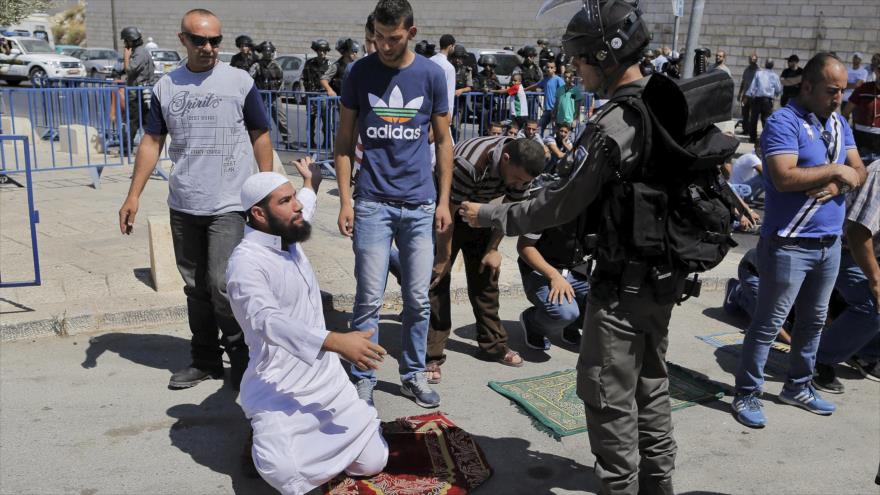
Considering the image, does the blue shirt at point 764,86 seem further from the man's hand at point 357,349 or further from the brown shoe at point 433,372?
the man's hand at point 357,349

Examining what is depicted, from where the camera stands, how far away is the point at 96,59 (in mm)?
32781

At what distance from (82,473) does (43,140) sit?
11765 millimetres

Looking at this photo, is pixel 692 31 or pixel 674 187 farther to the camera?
pixel 692 31

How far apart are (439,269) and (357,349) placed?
1.72m

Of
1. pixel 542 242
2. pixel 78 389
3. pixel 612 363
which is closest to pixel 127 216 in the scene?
pixel 78 389

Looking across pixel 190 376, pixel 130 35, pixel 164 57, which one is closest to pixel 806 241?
pixel 190 376

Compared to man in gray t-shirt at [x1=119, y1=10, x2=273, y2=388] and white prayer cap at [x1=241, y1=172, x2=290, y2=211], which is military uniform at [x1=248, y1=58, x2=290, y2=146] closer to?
man in gray t-shirt at [x1=119, y1=10, x2=273, y2=388]

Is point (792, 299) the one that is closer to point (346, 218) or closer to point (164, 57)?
point (346, 218)

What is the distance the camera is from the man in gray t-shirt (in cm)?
455

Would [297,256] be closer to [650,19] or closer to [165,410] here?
[165,410]

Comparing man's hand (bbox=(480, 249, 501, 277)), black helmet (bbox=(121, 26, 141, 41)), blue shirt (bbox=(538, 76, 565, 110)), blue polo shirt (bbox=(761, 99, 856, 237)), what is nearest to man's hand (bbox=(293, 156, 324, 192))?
man's hand (bbox=(480, 249, 501, 277))

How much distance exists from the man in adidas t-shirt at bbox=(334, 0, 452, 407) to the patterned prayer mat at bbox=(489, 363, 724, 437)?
560 mm

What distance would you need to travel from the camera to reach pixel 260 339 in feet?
11.4

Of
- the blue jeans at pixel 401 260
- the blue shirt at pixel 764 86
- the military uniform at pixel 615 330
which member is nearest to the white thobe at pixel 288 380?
the blue jeans at pixel 401 260
